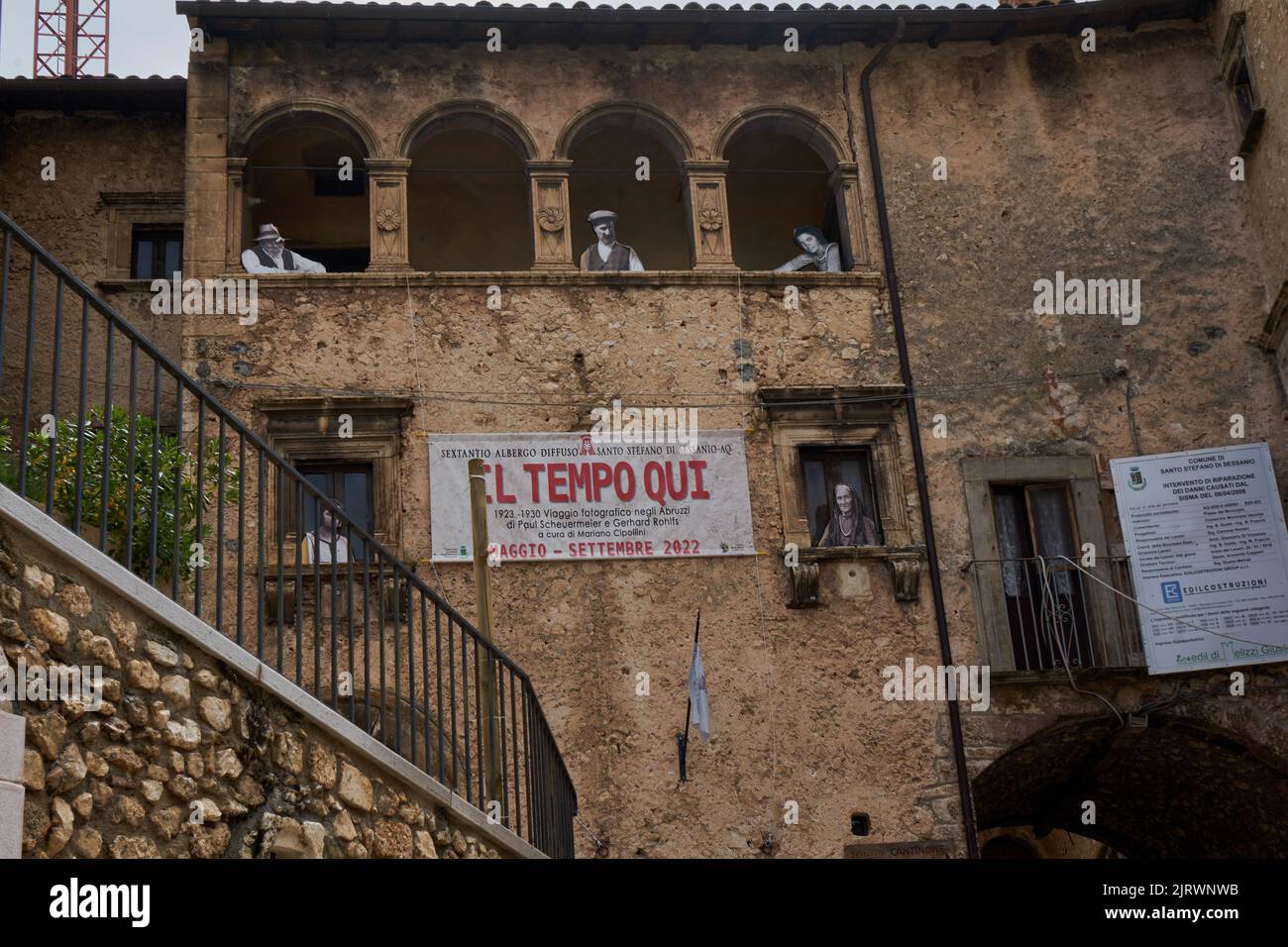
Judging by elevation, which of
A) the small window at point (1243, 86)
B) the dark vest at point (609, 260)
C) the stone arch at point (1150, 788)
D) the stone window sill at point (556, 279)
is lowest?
the stone arch at point (1150, 788)

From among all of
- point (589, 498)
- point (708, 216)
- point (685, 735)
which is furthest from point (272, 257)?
point (685, 735)

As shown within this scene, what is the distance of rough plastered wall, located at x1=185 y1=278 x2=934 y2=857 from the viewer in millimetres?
12180

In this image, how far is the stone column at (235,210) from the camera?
13.4m

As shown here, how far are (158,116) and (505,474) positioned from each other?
5.52 meters

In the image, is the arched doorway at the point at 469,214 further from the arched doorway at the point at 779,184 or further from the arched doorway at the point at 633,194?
the arched doorway at the point at 779,184

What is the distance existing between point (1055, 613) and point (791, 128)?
5228 mm

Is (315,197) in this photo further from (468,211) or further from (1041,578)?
(1041,578)

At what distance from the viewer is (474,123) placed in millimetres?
14383

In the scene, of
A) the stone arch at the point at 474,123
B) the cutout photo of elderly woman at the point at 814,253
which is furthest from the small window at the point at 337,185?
the cutout photo of elderly woman at the point at 814,253

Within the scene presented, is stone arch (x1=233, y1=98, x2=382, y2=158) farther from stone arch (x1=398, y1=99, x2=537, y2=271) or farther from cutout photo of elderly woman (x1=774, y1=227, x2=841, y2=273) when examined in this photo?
cutout photo of elderly woman (x1=774, y1=227, x2=841, y2=273)

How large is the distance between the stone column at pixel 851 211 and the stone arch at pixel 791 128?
13 cm
